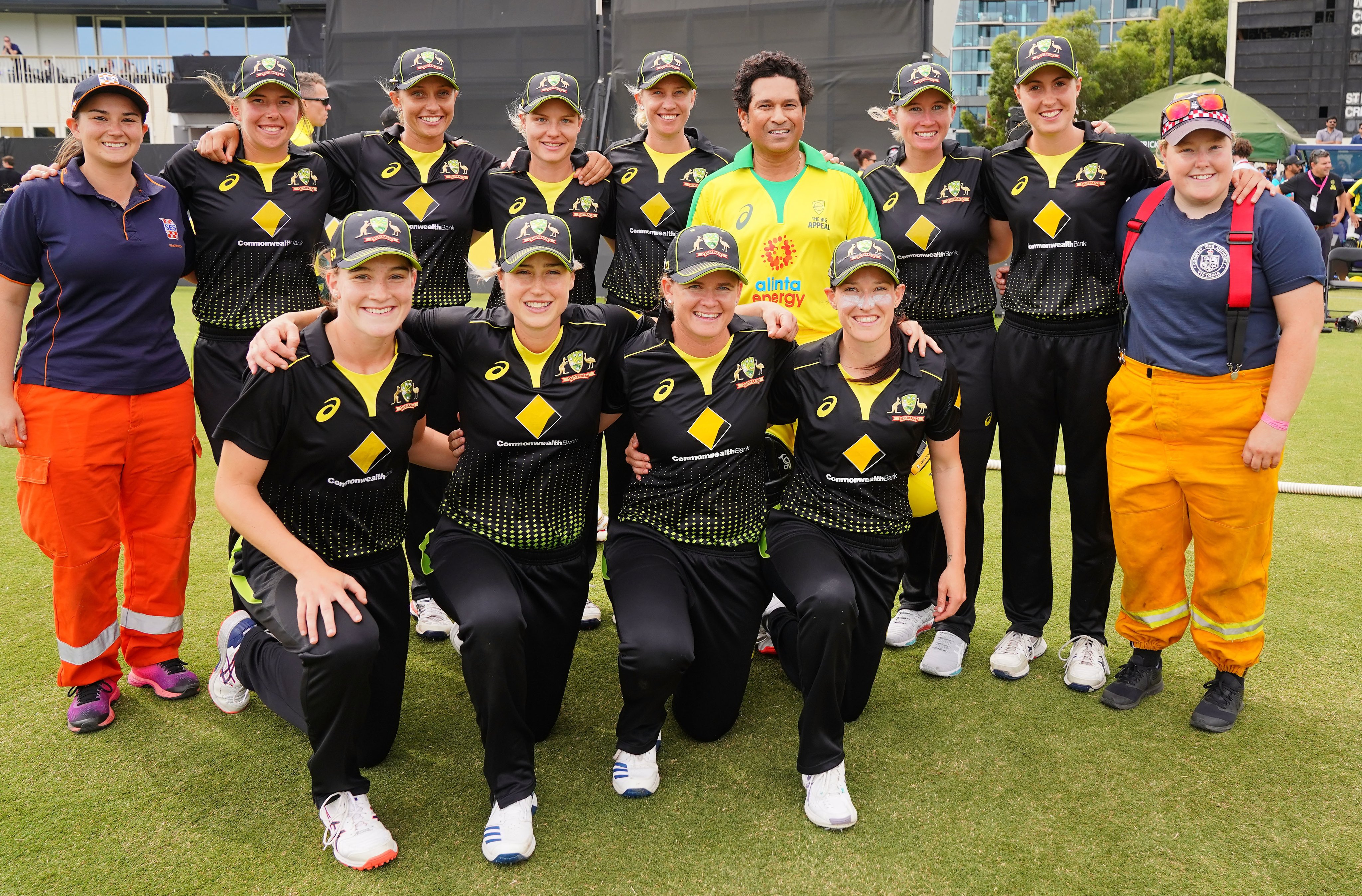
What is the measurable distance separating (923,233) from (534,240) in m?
1.67

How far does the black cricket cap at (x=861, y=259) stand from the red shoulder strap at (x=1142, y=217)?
92 cm

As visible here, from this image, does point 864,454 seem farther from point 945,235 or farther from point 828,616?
point 945,235

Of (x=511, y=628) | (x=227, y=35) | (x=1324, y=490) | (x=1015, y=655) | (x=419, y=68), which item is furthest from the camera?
(x=227, y=35)

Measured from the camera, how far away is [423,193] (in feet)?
14.2

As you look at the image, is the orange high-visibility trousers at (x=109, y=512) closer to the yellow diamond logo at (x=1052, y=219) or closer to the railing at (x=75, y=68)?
the yellow diamond logo at (x=1052, y=219)

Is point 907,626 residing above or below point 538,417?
below

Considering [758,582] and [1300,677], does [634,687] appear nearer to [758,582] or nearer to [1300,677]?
[758,582]

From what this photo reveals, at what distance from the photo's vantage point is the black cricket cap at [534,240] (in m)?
3.23

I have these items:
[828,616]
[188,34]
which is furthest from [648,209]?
[188,34]

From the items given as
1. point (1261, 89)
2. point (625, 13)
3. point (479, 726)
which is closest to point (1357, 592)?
point (479, 726)

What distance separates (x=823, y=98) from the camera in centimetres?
1115

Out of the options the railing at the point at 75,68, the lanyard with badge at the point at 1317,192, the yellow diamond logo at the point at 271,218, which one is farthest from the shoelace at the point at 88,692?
the railing at the point at 75,68

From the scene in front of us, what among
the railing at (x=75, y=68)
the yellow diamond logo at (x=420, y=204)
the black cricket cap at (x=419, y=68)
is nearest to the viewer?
the black cricket cap at (x=419, y=68)

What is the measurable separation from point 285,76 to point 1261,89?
3431 cm
